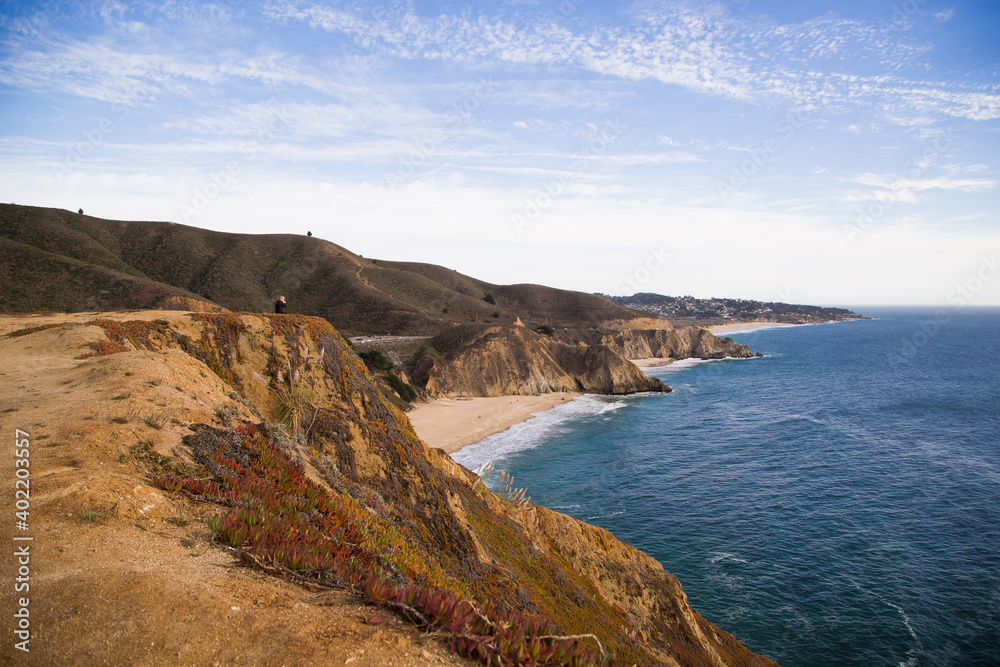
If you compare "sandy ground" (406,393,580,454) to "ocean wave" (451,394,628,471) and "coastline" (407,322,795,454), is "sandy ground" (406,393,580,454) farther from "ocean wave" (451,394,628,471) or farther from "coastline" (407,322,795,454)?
"ocean wave" (451,394,628,471)

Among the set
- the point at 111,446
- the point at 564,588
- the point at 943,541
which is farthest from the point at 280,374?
the point at 943,541

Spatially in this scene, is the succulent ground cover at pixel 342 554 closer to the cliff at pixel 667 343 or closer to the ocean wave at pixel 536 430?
the ocean wave at pixel 536 430

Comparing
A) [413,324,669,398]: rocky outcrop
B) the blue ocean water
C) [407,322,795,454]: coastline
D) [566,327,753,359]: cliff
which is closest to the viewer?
the blue ocean water

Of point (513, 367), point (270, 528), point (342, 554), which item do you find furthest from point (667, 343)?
point (270, 528)

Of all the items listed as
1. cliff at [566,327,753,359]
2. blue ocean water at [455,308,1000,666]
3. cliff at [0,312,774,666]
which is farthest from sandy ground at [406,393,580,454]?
cliff at [566,327,753,359]

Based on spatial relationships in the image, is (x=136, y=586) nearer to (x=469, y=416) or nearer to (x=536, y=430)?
(x=536, y=430)

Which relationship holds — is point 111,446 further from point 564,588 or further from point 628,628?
point 628,628

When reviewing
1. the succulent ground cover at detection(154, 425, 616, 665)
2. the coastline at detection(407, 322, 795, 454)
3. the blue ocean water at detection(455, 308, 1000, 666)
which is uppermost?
the succulent ground cover at detection(154, 425, 616, 665)

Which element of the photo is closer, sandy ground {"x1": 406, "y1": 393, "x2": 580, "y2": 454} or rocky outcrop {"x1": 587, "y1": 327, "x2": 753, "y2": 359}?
sandy ground {"x1": 406, "y1": 393, "x2": 580, "y2": 454}
